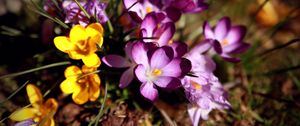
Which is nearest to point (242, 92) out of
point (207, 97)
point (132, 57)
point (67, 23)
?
point (207, 97)

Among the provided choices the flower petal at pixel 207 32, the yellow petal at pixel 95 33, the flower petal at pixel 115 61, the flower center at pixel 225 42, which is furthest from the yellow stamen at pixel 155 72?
the flower center at pixel 225 42

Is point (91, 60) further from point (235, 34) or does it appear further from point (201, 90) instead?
point (235, 34)

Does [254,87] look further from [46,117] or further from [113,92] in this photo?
[46,117]

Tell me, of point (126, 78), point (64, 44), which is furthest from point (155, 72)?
point (64, 44)

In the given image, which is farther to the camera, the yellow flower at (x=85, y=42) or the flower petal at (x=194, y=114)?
the flower petal at (x=194, y=114)

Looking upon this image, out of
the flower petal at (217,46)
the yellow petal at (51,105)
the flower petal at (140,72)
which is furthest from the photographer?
the flower petal at (217,46)

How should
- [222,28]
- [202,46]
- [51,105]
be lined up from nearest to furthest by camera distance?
[51,105] < [202,46] < [222,28]

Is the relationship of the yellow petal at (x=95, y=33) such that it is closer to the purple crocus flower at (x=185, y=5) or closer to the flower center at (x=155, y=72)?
the flower center at (x=155, y=72)

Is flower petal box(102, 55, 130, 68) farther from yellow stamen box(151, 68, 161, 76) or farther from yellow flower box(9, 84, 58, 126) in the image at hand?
yellow flower box(9, 84, 58, 126)
